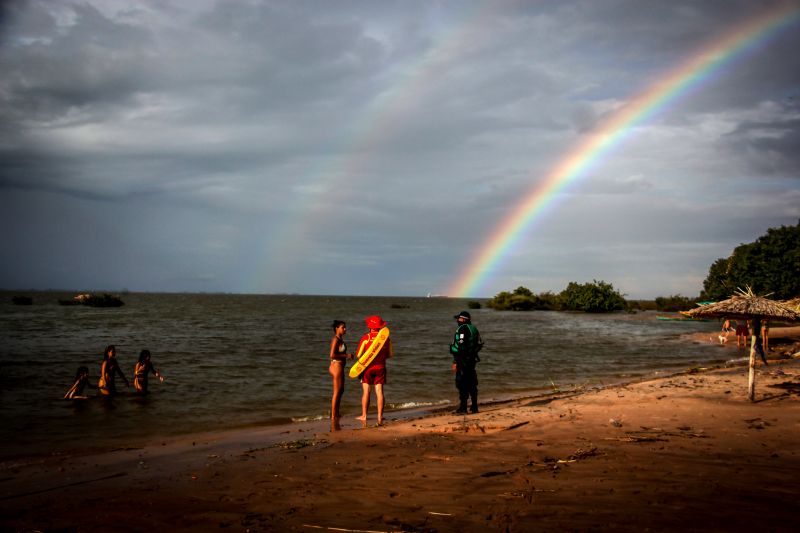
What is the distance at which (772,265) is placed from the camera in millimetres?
46406

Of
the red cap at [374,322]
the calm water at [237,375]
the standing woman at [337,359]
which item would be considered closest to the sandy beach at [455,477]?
the standing woman at [337,359]

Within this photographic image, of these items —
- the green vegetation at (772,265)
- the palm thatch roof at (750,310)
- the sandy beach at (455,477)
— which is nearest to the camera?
the sandy beach at (455,477)

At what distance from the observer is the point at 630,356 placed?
3075 centimetres

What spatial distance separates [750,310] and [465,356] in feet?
20.8

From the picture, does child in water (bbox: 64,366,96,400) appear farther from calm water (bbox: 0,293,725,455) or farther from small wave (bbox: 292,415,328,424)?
small wave (bbox: 292,415,328,424)

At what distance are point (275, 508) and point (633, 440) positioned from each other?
6096 millimetres

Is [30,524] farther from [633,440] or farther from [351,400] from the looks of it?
[351,400]

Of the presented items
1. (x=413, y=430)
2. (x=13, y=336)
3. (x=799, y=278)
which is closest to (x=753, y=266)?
(x=799, y=278)

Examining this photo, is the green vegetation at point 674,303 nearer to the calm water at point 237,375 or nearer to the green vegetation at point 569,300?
the green vegetation at point 569,300

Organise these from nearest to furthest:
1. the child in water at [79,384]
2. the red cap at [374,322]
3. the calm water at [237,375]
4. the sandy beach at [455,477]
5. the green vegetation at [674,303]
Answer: the sandy beach at [455,477], the red cap at [374,322], the calm water at [237,375], the child in water at [79,384], the green vegetation at [674,303]

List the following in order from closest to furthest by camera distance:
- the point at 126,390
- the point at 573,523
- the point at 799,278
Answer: the point at 573,523 → the point at 126,390 → the point at 799,278

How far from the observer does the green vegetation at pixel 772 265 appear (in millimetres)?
44906

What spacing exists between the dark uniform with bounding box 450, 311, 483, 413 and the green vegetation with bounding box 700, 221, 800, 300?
130 feet

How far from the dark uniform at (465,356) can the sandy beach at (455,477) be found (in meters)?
1.20
